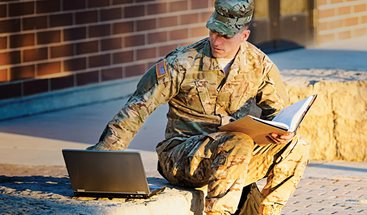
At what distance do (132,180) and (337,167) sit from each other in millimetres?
3350

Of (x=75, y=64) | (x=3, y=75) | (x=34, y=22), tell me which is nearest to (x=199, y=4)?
(x=75, y=64)

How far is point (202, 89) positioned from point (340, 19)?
34.0 feet

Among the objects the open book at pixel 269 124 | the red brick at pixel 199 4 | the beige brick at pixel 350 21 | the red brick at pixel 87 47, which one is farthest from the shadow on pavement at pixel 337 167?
the beige brick at pixel 350 21

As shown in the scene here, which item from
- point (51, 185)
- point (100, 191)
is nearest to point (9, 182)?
point (51, 185)

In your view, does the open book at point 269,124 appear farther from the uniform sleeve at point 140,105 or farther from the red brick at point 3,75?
the red brick at point 3,75

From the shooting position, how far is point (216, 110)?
7.02m

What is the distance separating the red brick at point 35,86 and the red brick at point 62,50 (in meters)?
0.29

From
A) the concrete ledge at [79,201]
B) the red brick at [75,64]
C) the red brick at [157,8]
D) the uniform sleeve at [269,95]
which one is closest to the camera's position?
the concrete ledge at [79,201]

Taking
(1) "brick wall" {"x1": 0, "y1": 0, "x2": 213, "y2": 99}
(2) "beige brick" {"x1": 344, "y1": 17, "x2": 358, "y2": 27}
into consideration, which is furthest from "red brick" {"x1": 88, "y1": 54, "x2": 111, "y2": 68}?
(2) "beige brick" {"x1": 344, "y1": 17, "x2": 358, "y2": 27}

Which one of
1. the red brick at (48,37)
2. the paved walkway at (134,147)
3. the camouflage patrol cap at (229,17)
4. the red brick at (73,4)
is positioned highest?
the camouflage patrol cap at (229,17)

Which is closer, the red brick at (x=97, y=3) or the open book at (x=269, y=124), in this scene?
the open book at (x=269, y=124)

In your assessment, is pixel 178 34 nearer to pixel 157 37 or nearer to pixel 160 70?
pixel 157 37

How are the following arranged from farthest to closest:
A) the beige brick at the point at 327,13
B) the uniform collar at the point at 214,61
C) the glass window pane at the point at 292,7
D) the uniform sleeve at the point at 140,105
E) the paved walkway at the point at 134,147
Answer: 1. the beige brick at the point at 327,13
2. the glass window pane at the point at 292,7
3. the paved walkway at the point at 134,147
4. the uniform collar at the point at 214,61
5. the uniform sleeve at the point at 140,105

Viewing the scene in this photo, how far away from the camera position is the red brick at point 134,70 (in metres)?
13.3
